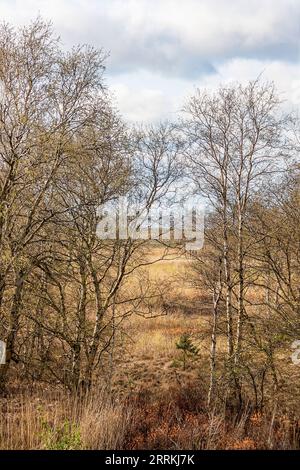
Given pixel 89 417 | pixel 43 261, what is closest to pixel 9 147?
pixel 43 261

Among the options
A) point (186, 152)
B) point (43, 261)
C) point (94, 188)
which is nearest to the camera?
point (43, 261)

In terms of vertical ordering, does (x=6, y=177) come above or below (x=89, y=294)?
above

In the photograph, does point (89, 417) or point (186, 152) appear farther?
point (186, 152)

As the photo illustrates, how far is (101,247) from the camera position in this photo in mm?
11289

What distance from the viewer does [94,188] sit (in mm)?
11234

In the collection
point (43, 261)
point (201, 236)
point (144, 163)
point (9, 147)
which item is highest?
point (144, 163)

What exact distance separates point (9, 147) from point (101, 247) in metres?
3.91

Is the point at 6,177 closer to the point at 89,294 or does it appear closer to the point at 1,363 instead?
the point at 1,363

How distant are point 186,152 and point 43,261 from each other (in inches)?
209
